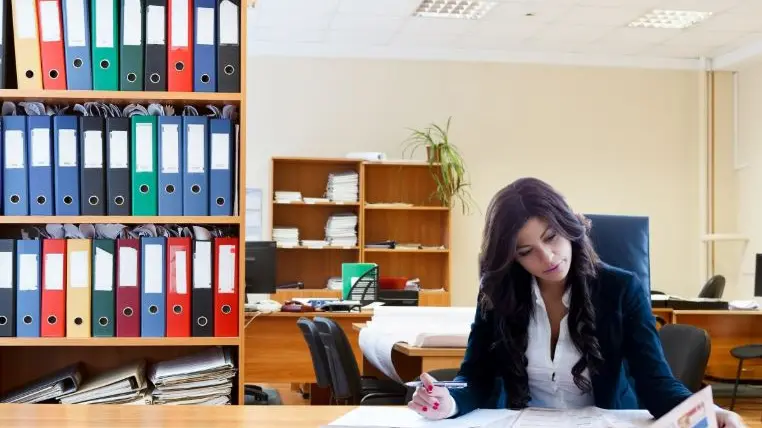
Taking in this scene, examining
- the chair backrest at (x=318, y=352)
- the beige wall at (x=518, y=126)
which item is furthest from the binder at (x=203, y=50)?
the beige wall at (x=518, y=126)

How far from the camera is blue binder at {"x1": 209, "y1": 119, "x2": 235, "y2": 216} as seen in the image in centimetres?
274

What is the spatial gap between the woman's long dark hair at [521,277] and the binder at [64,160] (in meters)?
1.35

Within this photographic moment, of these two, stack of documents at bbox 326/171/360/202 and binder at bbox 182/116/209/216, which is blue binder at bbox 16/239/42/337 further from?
stack of documents at bbox 326/171/360/202

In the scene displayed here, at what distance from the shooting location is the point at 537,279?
6.52 ft

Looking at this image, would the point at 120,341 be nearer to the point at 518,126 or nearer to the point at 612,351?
the point at 612,351

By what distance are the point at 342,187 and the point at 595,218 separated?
5.71 meters

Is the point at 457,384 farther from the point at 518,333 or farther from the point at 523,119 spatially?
the point at 523,119

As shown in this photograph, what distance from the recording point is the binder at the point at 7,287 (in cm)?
268

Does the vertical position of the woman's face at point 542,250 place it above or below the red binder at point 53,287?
above

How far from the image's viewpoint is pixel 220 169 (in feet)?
9.00

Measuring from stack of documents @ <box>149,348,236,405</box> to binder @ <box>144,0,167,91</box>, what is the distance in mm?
831

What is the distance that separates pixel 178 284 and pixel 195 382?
0.30 meters

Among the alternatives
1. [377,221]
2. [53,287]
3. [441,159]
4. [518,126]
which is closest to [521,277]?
[53,287]

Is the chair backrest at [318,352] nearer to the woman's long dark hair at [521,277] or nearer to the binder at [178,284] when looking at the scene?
the binder at [178,284]
